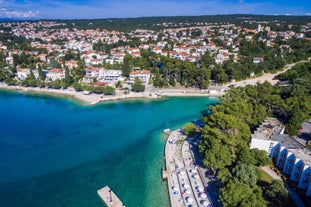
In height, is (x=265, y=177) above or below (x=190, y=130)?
below

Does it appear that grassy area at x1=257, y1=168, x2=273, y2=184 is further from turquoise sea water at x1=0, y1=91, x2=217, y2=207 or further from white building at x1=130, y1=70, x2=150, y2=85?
white building at x1=130, y1=70, x2=150, y2=85

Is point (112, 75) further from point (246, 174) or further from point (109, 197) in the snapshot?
point (246, 174)

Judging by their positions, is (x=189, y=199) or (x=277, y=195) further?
(x=189, y=199)

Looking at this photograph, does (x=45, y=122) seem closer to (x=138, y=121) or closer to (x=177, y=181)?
(x=138, y=121)

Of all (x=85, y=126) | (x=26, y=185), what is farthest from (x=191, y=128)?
(x=26, y=185)

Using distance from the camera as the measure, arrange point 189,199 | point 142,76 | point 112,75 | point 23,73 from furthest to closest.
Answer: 1. point 23,73
2. point 112,75
3. point 142,76
4. point 189,199

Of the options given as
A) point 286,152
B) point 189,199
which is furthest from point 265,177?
point 189,199

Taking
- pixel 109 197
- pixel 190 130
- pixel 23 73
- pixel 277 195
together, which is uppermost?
pixel 23 73

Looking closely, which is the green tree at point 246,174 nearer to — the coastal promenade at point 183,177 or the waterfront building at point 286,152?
the coastal promenade at point 183,177
